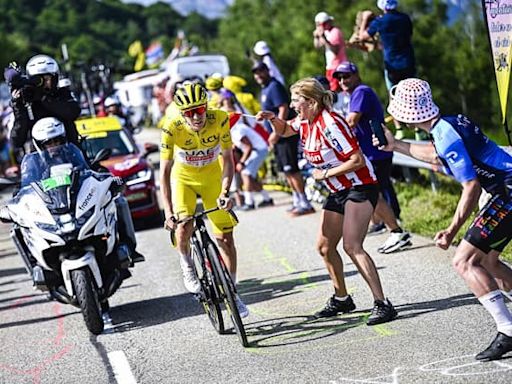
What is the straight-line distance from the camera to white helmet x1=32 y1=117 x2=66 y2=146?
9.71 m

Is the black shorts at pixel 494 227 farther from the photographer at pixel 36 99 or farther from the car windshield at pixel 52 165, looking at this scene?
the photographer at pixel 36 99

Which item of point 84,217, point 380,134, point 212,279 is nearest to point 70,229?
point 84,217

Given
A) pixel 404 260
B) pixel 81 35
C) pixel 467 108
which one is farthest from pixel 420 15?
pixel 81 35

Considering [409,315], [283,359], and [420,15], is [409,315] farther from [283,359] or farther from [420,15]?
[420,15]

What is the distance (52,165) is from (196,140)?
147cm

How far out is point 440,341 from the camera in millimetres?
7496

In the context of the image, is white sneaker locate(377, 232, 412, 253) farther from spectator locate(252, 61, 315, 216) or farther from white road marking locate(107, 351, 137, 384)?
white road marking locate(107, 351, 137, 384)

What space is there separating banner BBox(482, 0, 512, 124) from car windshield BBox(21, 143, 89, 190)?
397 centimetres

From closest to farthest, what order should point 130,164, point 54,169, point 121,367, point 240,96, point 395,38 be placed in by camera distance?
1. point 121,367
2. point 54,169
3. point 395,38
4. point 130,164
5. point 240,96

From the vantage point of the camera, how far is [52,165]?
377 inches

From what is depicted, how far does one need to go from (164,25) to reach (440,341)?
130802 millimetres

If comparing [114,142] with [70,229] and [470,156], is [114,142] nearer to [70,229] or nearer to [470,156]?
[70,229]

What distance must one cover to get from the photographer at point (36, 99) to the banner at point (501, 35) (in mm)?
4410

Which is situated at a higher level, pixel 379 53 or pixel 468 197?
pixel 468 197
